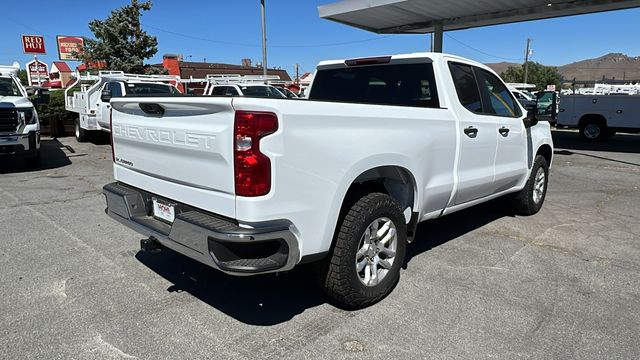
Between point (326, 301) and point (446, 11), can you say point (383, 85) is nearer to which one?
point (326, 301)

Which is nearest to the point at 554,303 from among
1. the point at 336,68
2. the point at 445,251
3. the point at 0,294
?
the point at 445,251

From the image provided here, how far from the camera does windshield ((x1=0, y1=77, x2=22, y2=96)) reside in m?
9.79

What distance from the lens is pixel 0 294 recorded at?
3693 millimetres

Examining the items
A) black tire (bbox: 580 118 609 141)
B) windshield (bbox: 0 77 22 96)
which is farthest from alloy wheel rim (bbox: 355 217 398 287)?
black tire (bbox: 580 118 609 141)

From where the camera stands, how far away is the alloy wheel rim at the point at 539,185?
244 inches

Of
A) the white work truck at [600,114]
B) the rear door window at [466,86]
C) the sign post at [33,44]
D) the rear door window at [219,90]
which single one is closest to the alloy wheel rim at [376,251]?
the rear door window at [466,86]

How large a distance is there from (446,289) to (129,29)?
108ft

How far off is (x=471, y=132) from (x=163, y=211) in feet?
9.41

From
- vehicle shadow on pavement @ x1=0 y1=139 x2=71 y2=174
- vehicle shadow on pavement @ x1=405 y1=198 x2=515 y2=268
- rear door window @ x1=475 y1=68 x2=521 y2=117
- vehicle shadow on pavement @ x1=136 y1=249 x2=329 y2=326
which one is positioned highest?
rear door window @ x1=475 y1=68 x2=521 y2=117

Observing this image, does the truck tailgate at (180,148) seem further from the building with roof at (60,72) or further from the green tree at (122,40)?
the building with roof at (60,72)

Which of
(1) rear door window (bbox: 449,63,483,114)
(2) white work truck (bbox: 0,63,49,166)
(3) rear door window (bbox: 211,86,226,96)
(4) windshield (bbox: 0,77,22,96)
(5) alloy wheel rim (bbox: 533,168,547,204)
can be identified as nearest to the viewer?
(1) rear door window (bbox: 449,63,483,114)

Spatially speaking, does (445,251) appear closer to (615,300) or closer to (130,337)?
(615,300)

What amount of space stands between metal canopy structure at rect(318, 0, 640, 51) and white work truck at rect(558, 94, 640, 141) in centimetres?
296

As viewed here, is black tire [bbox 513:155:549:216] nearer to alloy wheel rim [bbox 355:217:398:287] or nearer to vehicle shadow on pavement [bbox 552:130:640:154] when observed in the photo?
alloy wheel rim [bbox 355:217:398:287]
